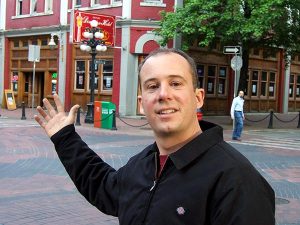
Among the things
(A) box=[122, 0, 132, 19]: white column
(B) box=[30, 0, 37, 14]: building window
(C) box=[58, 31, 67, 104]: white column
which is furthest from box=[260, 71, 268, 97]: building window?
(B) box=[30, 0, 37, 14]: building window

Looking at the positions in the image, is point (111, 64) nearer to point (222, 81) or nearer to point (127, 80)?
point (127, 80)

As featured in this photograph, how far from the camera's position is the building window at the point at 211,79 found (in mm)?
28484

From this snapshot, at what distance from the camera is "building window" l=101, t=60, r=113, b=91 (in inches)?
1035

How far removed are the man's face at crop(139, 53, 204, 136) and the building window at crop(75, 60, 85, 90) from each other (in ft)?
85.9

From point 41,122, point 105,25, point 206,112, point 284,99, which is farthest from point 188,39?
point 41,122

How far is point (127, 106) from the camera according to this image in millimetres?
25094

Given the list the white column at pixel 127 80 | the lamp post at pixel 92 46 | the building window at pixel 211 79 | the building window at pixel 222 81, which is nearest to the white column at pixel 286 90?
the building window at pixel 222 81

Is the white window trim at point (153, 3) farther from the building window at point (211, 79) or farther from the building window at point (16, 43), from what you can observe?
the building window at point (16, 43)

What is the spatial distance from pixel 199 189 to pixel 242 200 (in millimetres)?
174

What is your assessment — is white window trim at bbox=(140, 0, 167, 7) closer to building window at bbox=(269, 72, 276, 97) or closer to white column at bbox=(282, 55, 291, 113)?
building window at bbox=(269, 72, 276, 97)

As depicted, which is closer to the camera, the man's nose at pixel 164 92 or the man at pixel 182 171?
the man at pixel 182 171

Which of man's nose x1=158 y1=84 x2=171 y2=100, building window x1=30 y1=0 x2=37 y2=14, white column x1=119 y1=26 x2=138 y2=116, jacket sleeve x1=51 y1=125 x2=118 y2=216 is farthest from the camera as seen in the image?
building window x1=30 y1=0 x2=37 y2=14

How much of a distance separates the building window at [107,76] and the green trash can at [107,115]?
24.1 ft

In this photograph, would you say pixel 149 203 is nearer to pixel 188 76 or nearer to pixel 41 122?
pixel 188 76
